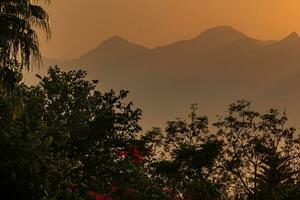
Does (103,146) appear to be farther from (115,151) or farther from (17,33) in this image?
(17,33)

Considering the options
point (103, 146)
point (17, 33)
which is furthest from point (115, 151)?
point (17, 33)

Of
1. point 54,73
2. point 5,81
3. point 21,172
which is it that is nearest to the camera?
point 21,172

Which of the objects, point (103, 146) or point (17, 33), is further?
point (103, 146)

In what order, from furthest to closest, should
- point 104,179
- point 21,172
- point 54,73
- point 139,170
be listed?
point 54,73 < point 104,179 < point 139,170 < point 21,172

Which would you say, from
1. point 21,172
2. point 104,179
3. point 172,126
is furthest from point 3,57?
point 172,126

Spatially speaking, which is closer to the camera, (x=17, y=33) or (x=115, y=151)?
(x=17, y=33)

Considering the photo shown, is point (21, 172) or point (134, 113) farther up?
point (134, 113)

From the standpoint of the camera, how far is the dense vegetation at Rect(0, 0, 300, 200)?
1955 cm

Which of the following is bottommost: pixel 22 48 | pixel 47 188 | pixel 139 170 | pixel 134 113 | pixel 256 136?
pixel 47 188

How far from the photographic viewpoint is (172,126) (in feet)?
223

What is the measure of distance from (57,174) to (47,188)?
6.29 ft

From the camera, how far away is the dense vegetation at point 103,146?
19547 mm

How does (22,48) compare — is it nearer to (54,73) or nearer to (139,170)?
(139,170)

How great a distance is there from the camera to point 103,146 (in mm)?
41781
